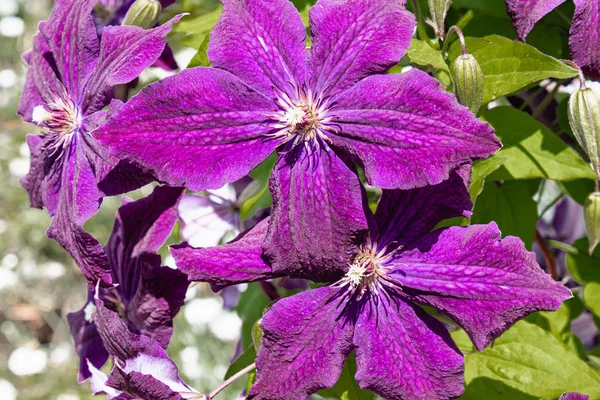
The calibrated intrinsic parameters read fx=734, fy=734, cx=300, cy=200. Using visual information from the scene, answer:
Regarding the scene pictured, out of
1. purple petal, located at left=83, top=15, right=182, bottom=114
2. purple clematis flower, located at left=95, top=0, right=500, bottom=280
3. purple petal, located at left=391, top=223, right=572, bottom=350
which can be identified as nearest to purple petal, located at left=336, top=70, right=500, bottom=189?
purple clematis flower, located at left=95, top=0, right=500, bottom=280

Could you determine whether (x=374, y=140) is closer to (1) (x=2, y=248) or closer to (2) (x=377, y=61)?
(2) (x=377, y=61)

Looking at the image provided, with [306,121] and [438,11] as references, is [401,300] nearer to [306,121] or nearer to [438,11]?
[306,121]

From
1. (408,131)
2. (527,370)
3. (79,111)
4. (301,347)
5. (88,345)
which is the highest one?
(408,131)

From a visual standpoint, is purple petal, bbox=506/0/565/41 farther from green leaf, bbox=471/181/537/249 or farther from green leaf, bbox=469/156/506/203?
green leaf, bbox=471/181/537/249

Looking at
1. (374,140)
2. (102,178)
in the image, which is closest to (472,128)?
(374,140)

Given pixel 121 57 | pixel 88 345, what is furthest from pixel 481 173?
pixel 88 345

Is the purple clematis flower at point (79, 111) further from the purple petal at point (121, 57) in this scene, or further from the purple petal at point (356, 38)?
the purple petal at point (356, 38)
